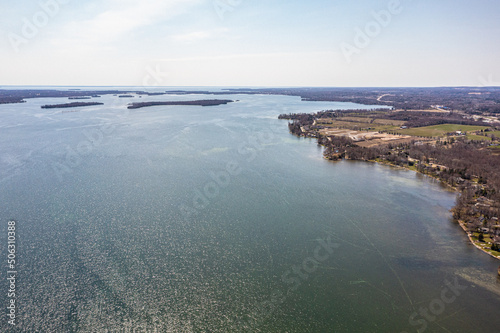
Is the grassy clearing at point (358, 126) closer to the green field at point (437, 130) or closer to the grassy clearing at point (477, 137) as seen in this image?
the green field at point (437, 130)

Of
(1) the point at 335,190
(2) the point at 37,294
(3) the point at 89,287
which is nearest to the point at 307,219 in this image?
(1) the point at 335,190

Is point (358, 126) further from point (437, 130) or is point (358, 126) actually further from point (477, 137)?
point (477, 137)

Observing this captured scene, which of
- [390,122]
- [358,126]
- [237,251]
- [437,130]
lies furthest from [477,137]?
[237,251]

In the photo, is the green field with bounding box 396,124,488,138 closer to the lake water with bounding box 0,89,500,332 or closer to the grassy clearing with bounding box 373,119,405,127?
the grassy clearing with bounding box 373,119,405,127

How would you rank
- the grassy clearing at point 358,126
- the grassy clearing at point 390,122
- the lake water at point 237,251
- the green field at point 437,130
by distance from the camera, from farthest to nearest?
the grassy clearing at point 390,122
the grassy clearing at point 358,126
the green field at point 437,130
the lake water at point 237,251

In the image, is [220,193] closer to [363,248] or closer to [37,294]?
[363,248]

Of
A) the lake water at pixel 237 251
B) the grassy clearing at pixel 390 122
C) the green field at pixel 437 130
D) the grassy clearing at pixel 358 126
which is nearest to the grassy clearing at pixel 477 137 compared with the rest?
the green field at pixel 437 130
